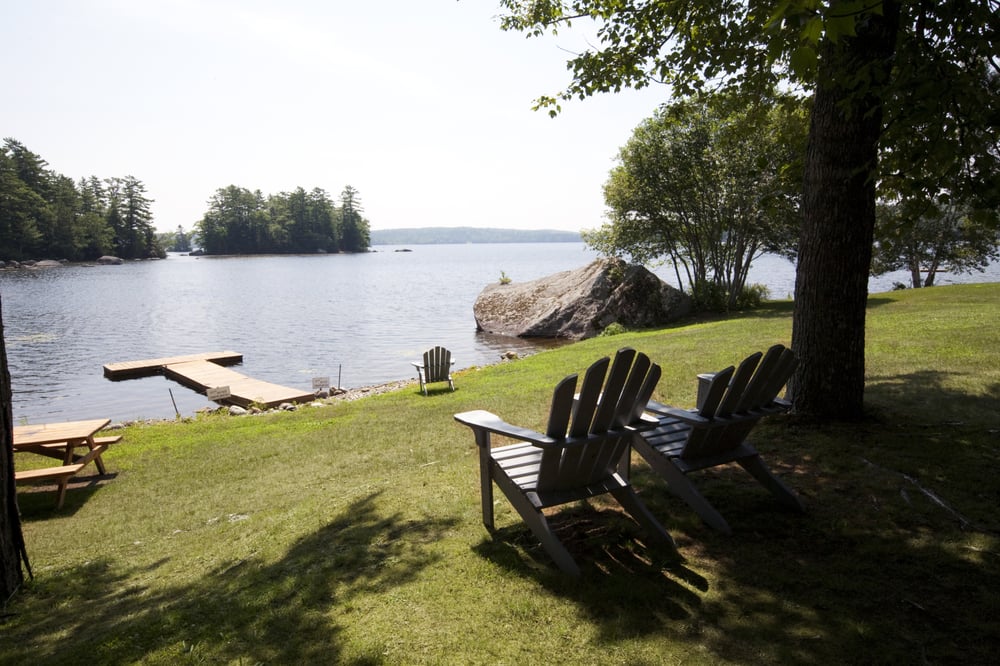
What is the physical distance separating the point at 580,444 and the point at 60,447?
7.60m

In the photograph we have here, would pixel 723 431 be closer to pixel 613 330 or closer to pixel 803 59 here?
pixel 803 59

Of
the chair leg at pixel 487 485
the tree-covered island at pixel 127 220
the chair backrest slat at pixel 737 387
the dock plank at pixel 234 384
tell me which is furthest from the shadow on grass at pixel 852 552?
the tree-covered island at pixel 127 220

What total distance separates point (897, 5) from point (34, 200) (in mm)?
99108

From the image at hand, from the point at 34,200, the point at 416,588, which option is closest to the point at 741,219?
the point at 416,588

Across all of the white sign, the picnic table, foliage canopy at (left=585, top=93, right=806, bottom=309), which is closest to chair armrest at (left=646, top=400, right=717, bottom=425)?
the picnic table

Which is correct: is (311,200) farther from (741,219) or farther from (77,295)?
(741,219)

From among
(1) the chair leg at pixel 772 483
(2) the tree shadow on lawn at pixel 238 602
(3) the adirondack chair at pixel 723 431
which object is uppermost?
(3) the adirondack chair at pixel 723 431

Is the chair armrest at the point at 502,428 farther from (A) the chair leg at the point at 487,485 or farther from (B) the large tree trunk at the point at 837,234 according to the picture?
(B) the large tree trunk at the point at 837,234

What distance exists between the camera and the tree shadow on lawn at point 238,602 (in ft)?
9.44

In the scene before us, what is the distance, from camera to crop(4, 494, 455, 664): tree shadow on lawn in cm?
288

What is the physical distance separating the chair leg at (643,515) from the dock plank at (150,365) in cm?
1999

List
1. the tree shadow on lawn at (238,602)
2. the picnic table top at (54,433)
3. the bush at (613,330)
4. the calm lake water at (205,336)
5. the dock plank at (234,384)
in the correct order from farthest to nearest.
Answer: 1. the bush at (613,330)
2. the calm lake water at (205,336)
3. the dock plank at (234,384)
4. the picnic table top at (54,433)
5. the tree shadow on lawn at (238,602)

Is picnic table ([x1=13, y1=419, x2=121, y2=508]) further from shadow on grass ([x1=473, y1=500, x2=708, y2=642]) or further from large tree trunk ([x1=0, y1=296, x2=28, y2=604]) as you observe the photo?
shadow on grass ([x1=473, y1=500, x2=708, y2=642])

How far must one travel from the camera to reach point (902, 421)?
5.80 meters
